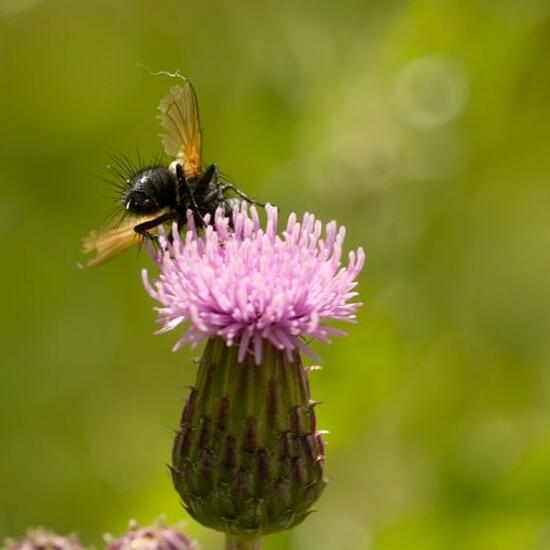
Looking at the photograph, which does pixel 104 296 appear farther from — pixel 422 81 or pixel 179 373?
pixel 422 81

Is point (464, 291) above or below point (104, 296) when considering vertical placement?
below

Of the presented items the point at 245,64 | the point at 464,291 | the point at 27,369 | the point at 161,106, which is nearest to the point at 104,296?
the point at 27,369

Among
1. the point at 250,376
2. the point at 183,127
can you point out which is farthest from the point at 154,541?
the point at 183,127

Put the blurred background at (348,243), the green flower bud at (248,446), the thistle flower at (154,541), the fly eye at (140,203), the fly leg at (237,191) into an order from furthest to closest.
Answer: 1. the blurred background at (348,243)
2. the fly leg at (237,191)
3. the fly eye at (140,203)
4. the thistle flower at (154,541)
5. the green flower bud at (248,446)

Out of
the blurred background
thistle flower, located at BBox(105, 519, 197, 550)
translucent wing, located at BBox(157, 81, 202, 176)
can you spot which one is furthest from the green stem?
the blurred background

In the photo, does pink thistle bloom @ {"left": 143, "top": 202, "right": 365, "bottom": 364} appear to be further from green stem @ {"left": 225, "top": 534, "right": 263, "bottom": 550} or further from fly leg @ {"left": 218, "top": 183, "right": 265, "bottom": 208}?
green stem @ {"left": 225, "top": 534, "right": 263, "bottom": 550}

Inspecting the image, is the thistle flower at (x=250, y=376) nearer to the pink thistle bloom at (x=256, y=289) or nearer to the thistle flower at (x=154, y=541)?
the pink thistle bloom at (x=256, y=289)

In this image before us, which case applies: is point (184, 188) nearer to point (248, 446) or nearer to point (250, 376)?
point (250, 376)

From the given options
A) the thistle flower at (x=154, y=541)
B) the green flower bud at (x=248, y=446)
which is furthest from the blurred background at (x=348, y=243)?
the green flower bud at (x=248, y=446)
